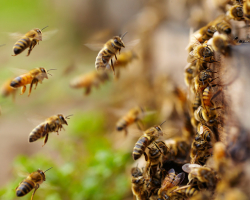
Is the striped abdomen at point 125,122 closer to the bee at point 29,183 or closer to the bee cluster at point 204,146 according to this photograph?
the bee cluster at point 204,146

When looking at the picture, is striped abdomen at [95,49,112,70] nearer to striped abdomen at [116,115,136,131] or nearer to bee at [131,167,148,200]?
striped abdomen at [116,115,136,131]

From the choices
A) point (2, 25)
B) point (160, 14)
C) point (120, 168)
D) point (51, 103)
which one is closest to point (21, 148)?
point (51, 103)

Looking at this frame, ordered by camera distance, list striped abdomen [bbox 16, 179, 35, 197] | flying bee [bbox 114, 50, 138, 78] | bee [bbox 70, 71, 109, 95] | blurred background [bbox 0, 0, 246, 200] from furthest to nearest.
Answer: bee [bbox 70, 71, 109, 95] < flying bee [bbox 114, 50, 138, 78] < blurred background [bbox 0, 0, 246, 200] < striped abdomen [bbox 16, 179, 35, 197]

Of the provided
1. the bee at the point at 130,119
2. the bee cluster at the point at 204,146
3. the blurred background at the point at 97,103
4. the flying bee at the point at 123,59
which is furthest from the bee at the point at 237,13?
the flying bee at the point at 123,59

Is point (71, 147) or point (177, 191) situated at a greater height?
point (71, 147)

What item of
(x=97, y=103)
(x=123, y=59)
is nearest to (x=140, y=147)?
(x=123, y=59)

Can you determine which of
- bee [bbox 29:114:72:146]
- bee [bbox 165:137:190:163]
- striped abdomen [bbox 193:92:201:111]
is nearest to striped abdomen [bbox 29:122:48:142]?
bee [bbox 29:114:72:146]

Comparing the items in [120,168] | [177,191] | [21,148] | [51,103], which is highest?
[51,103]

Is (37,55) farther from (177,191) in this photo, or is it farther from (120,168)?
(177,191)
